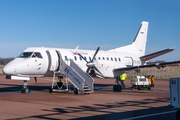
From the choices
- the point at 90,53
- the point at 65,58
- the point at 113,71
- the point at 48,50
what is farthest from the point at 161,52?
the point at 48,50

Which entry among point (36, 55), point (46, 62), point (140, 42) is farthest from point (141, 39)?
point (36, 55)

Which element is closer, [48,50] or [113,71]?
[48,50]


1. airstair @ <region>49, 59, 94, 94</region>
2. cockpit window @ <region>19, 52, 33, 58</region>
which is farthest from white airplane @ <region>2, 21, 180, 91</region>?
airstair @ <region>49, 59, 94, 94</region>

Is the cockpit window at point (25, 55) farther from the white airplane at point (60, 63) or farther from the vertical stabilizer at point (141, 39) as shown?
the vertical stabilizer at point (141, 39)

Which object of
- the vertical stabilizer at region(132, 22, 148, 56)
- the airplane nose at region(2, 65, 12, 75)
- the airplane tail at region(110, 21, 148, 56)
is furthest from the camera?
the vertical stabilizer at region(132, 22, 148, 56)

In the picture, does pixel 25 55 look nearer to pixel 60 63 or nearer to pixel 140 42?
pixel 60 63

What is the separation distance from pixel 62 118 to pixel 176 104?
13.9 ft

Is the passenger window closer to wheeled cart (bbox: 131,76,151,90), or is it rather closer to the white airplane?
the white airplane

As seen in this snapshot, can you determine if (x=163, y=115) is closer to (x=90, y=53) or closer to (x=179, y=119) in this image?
(x=179, y=119)

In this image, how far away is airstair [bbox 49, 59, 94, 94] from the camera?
17.2 m

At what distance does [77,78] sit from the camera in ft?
57.4

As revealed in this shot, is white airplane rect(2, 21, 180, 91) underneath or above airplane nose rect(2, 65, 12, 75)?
above

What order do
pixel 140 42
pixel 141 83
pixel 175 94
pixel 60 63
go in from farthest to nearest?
pixel 140 42 → pixel 141 83 → pixel 60 63 → pixel 175 94

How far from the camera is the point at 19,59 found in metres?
17.4
